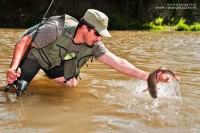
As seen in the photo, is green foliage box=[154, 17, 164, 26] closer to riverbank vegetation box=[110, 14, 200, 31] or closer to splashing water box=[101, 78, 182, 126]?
riverbank vegetation box=[110, 14, 200, 31]

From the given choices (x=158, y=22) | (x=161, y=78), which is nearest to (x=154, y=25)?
(x=158, y=22)

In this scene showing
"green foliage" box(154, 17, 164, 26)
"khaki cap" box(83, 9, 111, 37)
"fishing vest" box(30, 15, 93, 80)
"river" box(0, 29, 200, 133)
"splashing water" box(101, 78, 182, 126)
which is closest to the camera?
"river" box(0, 29, 200, 133)

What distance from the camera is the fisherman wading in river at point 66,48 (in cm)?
402

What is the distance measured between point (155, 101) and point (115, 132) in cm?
130

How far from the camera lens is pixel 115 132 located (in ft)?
10.2

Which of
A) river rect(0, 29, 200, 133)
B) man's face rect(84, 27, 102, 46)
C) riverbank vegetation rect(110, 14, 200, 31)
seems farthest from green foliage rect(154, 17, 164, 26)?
man's face rect(84, 27, 102, 46)

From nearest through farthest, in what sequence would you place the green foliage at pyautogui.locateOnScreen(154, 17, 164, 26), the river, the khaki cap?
the river
the khaki cap
the green foliage at pyautogui.locateOnScreen(154, 17, 164, 26)

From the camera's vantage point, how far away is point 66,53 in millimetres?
4543

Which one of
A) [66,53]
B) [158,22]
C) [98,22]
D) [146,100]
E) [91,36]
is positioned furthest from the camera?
[158,22]

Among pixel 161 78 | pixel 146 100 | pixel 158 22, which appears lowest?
pixel 158 22

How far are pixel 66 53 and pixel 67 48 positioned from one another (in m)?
0.11

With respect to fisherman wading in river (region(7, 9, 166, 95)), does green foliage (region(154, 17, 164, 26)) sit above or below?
below

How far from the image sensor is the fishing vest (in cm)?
435

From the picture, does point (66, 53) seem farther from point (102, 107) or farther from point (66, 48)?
point (102, 107)
